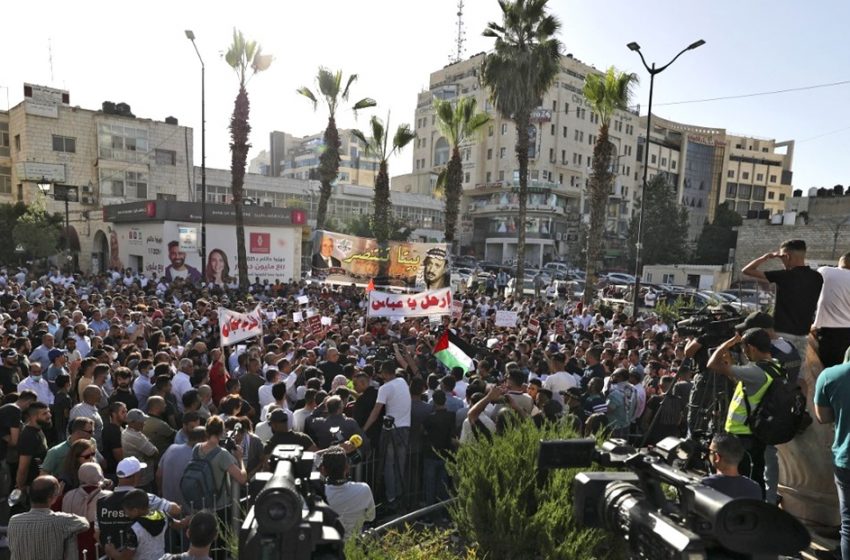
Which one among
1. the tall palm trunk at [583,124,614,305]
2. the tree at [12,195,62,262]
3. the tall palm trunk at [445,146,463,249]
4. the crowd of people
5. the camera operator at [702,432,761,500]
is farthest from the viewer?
the tree at [12,195,62,262]

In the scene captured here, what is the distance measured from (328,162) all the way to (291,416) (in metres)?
24.0

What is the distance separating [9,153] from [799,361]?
53.2 meters

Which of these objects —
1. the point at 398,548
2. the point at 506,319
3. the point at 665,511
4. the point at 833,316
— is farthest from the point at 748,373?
the point at 506,319

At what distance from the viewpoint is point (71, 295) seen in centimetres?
1622

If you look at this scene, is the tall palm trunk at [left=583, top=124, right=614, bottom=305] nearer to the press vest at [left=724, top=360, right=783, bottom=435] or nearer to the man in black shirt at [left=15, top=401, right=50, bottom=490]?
the press vest at [left=724, top=360, right=783, bottom=435]

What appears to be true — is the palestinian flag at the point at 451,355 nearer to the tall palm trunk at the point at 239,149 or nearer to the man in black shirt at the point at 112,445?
the man in black shirt at the point at 112,445

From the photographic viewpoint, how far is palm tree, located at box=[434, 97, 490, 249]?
27.5 metres

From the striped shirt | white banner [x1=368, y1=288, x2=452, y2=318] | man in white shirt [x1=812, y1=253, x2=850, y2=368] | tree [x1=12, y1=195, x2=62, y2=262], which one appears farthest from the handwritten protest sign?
tree [x1=12, y1=195, x2=62, y2=262]

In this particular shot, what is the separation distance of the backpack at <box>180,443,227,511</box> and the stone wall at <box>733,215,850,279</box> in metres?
32.1

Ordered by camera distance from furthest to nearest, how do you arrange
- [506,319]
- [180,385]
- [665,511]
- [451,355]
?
[506,319]
[451,355]
[180,385]
[665,511]

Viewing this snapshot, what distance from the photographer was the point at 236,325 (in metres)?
10.6

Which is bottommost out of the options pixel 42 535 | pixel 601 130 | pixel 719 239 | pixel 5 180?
pixel 42 535

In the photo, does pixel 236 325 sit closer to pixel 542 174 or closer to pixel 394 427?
pixel 394 427

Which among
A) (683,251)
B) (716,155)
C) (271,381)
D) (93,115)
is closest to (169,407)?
(271,381)
